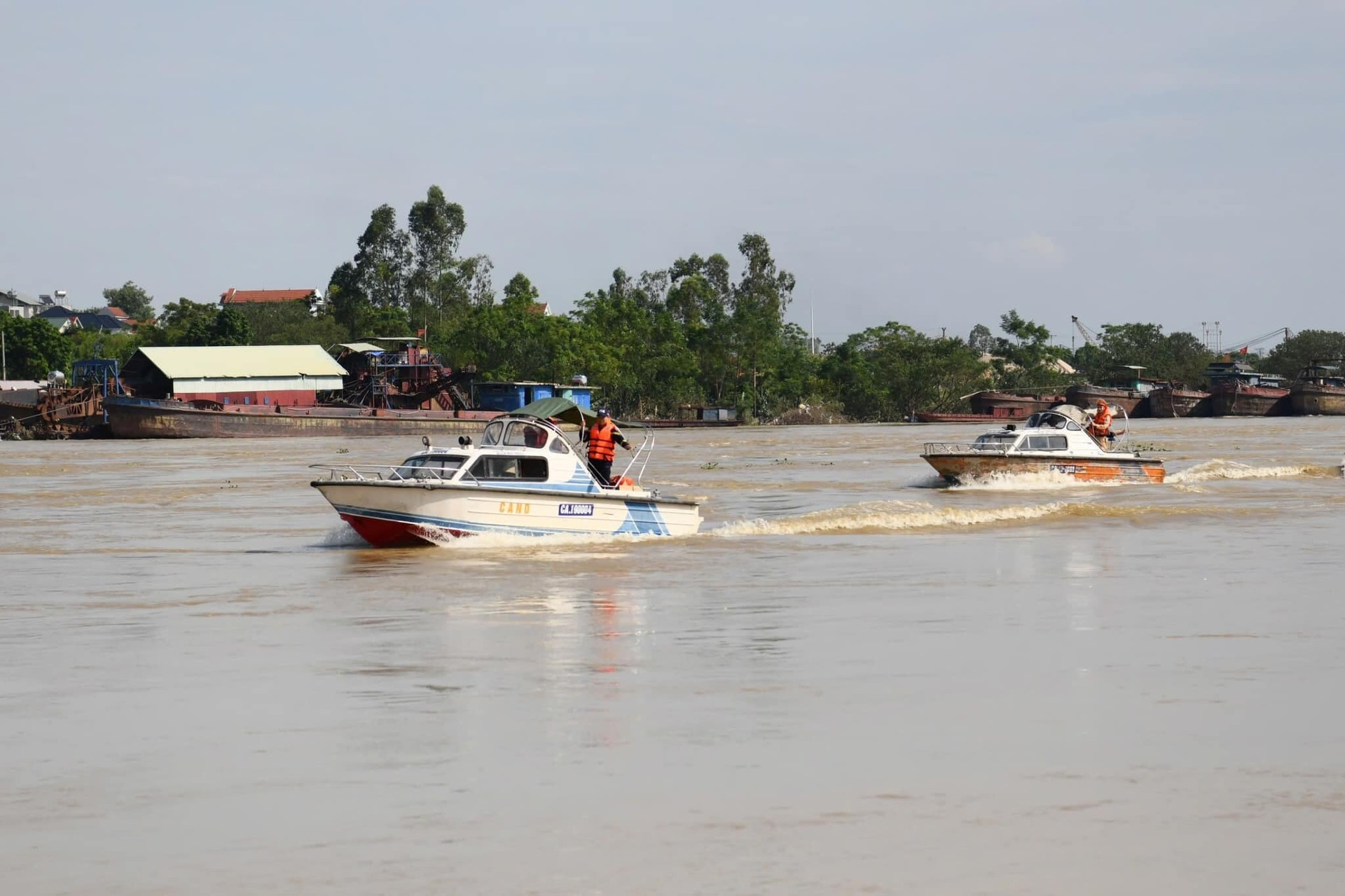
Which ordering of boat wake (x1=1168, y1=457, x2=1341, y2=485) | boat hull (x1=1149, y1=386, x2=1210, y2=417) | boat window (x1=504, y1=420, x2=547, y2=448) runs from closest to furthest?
1. boat window (x1=504, y1=420, x2=547, y2=448)
2. boat wake (x1=1168, y1=457, x2=1341, y2=485)
3. boat hull (x1=1149, y1=386, x2=1210, y2=417)

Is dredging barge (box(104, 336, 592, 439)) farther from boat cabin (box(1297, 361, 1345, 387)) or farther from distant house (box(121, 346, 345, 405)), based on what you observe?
boat cabin (box(1297, 361, 1345, 387))

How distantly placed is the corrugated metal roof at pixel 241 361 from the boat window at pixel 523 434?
70.9 metres

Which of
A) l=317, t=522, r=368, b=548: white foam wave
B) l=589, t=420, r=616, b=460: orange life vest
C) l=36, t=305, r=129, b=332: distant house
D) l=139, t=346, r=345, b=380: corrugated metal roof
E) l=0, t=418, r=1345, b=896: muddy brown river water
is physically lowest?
l=0, t=418, r=1345, b=896: muddy brown river water

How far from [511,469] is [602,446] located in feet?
5.60

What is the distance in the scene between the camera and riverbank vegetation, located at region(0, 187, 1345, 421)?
110 metres

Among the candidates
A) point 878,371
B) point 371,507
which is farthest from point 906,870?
point 878,371

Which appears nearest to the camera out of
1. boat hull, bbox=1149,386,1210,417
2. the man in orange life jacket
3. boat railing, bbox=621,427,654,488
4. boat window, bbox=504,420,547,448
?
boat window, bbox=504,420,547,448

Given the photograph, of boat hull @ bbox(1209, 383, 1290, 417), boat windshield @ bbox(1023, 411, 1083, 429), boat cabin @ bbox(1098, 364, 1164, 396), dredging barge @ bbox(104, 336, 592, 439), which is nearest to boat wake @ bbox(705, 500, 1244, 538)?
boat windshield @ bbox(1023, 411, 1083, 429)

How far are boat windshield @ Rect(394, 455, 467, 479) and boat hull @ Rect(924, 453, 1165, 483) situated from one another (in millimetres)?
16216

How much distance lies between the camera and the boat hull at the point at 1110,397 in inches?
4825

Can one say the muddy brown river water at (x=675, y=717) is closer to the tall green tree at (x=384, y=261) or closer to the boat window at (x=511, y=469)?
the boat window at (x=511, y=469)

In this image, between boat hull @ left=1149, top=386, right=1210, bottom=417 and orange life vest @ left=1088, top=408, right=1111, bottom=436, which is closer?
orange life vest @ left=1088, top=408, right=1111, bottom=436

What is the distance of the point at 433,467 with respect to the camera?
22016mm

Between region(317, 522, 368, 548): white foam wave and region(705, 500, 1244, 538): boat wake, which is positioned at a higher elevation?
region(317, 522, 368, 548): white foam wave
